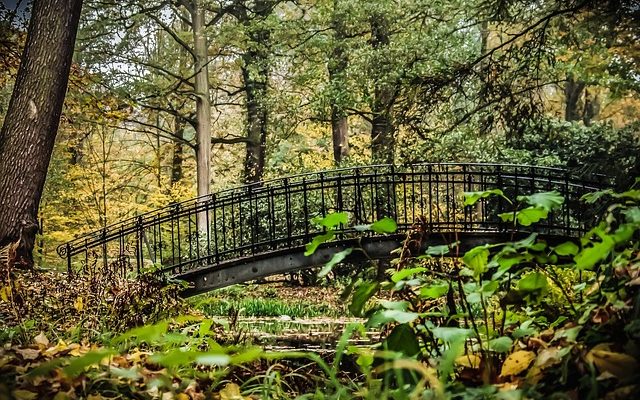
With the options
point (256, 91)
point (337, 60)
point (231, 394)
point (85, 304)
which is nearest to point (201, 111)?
point (256, 91)

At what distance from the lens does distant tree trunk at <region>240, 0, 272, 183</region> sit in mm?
16156

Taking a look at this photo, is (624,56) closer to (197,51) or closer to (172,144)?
(197,51)

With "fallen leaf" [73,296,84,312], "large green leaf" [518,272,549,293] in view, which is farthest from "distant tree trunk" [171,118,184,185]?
"large green leaf" [518,272,549,293]

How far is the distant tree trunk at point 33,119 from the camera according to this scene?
8.02 metres

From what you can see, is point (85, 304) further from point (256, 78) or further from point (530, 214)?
point (256, 78)

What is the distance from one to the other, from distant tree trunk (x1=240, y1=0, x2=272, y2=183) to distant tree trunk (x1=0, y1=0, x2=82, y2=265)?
7.71 m

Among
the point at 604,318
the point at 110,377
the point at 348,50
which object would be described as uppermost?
the point at 348,50

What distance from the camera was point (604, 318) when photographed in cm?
169

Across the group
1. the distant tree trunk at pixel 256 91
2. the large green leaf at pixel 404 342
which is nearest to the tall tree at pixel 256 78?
the distant tree trunk at pixel 256 91

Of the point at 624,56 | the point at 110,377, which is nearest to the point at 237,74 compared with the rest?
the point at 624,56

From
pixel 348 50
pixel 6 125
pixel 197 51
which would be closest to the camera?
pixel 6 125

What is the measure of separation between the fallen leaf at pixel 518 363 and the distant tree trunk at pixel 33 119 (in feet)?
24.9

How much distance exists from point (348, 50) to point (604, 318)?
14.0 metres

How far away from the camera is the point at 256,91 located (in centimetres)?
1680
